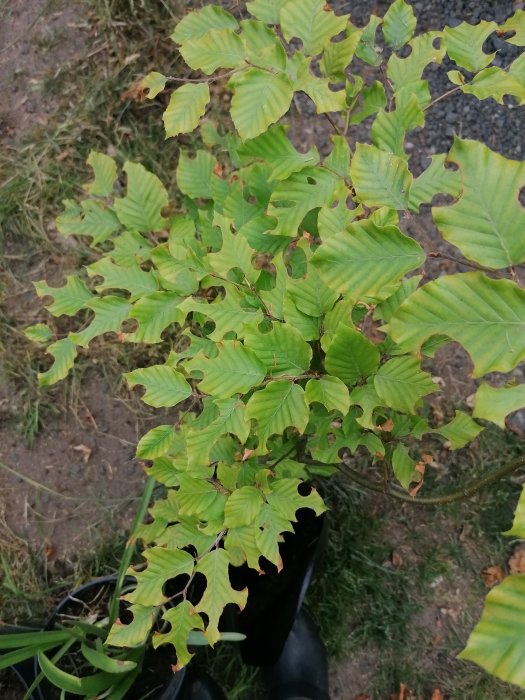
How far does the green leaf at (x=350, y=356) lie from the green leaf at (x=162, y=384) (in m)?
0.29

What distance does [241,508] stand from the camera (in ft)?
3.55

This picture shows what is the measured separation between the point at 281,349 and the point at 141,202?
0.57m

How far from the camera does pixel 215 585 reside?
3.55 feet

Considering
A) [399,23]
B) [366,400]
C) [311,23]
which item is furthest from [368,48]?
[366,400]

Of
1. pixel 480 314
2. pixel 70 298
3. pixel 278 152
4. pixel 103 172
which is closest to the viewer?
pixel 480 314

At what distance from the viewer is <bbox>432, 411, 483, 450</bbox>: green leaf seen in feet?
3.84

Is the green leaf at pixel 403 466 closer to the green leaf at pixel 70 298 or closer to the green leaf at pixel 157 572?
the green leaf at pixel 157 572

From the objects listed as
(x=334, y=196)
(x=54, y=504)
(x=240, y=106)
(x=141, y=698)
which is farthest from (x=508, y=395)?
(x=54, y=504)

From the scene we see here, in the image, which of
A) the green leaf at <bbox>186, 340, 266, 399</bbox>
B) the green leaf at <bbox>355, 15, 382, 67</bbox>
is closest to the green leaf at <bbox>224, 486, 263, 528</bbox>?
the green leaf at <bbox>186, 340, 266, 399</bbox>

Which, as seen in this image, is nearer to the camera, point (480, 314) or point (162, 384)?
point (480, 314)

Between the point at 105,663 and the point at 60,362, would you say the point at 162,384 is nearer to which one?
the point at 60,362

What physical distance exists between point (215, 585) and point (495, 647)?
630 mm

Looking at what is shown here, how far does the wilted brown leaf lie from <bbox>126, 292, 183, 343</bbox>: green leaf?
1.48 metres

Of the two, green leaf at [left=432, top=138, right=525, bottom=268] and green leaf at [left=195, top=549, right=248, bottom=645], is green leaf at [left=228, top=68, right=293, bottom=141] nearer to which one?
green leaf at [left=432, top=138, right=525, bottom=268]
